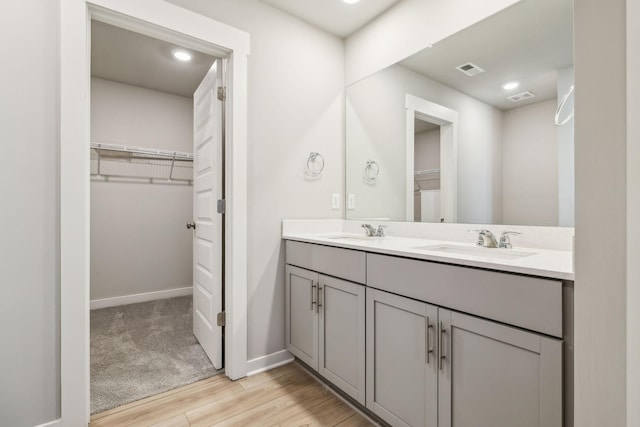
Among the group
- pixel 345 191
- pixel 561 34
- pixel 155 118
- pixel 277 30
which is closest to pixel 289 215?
pixel 345 191

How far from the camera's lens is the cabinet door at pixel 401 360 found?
1147 mm

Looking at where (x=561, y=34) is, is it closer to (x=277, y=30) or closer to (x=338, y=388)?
(x=277, y=30)

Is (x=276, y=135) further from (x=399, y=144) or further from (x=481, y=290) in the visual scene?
(x=481, y=290)

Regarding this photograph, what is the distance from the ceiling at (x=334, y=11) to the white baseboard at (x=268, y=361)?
233 cm

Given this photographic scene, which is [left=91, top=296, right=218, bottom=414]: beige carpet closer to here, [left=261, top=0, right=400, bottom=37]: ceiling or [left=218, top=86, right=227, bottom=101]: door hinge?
[left=218, top=86, right=227, bottom=101]: door hinge

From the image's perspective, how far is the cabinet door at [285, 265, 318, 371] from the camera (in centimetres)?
178

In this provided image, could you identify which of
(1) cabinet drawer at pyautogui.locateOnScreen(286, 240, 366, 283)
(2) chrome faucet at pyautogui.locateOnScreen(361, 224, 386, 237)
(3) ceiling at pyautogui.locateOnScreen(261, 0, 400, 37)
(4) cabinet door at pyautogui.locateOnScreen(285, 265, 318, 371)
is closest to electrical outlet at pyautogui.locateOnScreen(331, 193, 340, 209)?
(2) chrome faucet at pyautogui.locateOnScreen(361, 224, 386, 237)

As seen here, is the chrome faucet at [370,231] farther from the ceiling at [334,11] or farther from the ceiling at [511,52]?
the ceiling at [334,11]

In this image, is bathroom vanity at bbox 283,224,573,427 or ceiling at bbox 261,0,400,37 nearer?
bathroom vanity at bbox 283,224,573,427

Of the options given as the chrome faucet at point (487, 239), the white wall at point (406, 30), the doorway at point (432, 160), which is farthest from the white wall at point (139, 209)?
the chrome faucet at point (487, 239)

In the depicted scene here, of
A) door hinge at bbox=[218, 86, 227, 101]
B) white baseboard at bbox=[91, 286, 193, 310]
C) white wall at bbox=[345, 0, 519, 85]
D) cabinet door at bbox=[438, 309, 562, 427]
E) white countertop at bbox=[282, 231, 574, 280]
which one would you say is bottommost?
white baseboard at bbox=[91, 286, 193, 310]

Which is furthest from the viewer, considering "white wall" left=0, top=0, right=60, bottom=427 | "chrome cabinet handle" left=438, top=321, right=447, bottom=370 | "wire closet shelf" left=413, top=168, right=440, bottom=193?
"wire closet shelf" left=413, top=168, right=440, bottom=193

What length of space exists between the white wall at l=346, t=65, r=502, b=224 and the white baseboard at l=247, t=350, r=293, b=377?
1.11 metres

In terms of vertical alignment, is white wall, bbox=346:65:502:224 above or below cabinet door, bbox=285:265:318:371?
above
